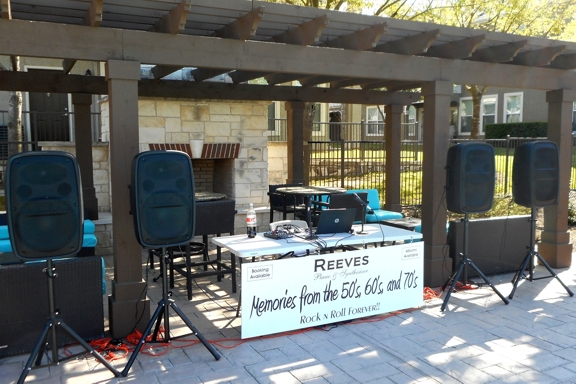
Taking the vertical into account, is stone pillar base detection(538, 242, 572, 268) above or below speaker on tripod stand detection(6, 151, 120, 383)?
below

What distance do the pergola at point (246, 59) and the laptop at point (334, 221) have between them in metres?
1.23

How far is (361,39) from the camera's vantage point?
519 cm

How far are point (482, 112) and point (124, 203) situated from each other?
20.5 m

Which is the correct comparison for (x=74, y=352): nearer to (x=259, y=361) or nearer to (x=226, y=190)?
(x=259, y=361)

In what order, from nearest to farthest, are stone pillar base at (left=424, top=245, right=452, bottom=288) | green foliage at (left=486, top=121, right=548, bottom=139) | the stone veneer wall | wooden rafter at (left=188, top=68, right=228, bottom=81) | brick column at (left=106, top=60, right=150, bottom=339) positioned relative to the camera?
brick column at (left=106, top=60, right=150, bottom=339)
stone pillar base at (left=424, top=245, right=452, bottom=288)
wooden rafter at (left=188, top=68, right=228, bottom=81)
the stone veneer wall
green foliage at (left=486, top=121, right=548, bottom=139)

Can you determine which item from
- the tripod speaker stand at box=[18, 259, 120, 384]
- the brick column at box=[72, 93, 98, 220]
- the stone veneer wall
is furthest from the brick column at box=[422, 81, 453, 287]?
the stone veneer wall

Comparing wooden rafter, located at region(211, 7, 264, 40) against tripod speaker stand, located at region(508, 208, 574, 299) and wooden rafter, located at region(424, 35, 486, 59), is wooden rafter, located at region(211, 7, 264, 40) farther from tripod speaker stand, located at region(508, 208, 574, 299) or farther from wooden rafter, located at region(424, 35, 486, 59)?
tripod speaker stand, located at region(508, 208, 574, 299)

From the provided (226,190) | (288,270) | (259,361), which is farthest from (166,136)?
(259,361)

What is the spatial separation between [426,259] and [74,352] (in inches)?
148

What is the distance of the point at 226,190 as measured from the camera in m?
9.05

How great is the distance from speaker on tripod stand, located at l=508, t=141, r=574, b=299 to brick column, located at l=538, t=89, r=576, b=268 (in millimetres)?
Answer: 856

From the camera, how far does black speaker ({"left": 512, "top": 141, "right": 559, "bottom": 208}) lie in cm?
579

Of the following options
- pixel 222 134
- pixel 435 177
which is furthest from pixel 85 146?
pixel 435 177

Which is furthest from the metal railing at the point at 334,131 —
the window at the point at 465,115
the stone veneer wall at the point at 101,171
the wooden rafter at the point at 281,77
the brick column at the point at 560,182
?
the brick column at the point at 560,182
